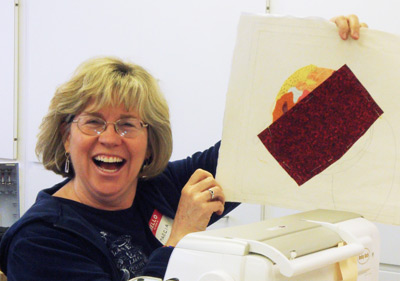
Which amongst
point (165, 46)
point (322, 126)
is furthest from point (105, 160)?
point (165, 46)

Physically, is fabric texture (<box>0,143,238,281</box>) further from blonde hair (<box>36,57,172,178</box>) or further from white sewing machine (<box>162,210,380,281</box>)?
white sewing machine (<box>162,210,380,281</box>)

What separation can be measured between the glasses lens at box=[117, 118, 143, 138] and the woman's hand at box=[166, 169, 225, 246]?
0.19 m

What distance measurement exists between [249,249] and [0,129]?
7.78 ft

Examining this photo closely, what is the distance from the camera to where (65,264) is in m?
1.13

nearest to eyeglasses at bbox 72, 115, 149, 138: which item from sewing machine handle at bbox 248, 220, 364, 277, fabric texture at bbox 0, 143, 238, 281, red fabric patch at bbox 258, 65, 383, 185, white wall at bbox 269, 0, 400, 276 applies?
fabric texture at bbox 0, 143, 238, 281

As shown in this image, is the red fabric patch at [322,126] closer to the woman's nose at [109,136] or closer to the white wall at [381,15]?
the woman's nose at [109,136]

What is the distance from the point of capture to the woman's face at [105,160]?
4.17ft

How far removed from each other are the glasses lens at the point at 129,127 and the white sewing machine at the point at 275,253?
0.49 metres

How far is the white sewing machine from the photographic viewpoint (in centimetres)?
73

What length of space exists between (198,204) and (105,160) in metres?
0.25

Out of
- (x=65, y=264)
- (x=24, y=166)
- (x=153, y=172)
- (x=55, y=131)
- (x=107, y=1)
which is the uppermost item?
(x=107, y=1)

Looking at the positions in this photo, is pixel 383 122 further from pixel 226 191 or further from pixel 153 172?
pixel 153 172

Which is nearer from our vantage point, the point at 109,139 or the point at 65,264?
the point at 65,264

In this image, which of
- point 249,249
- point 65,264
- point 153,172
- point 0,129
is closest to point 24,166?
point 0,129
